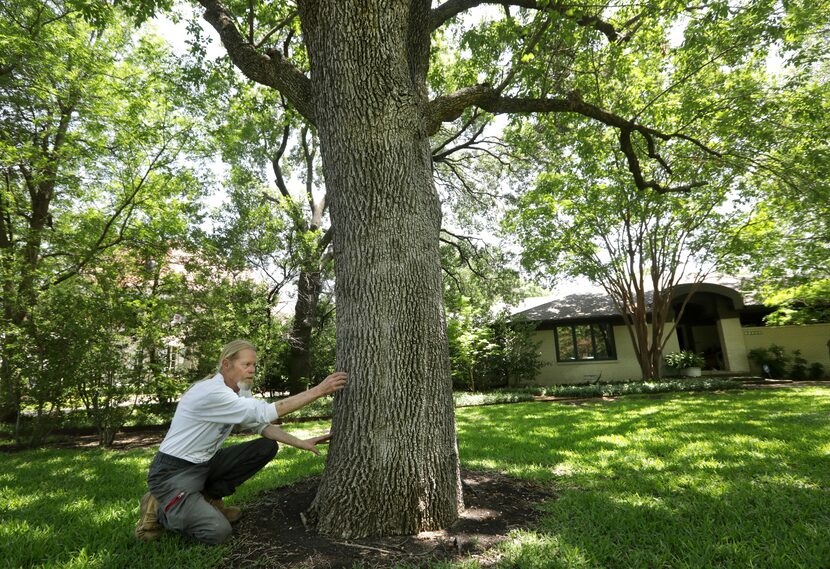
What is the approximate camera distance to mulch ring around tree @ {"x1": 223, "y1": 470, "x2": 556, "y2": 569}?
2533 millimetres

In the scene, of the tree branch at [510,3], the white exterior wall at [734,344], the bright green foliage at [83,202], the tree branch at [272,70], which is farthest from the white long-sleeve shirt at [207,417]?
the white exterior wall at [734,344]

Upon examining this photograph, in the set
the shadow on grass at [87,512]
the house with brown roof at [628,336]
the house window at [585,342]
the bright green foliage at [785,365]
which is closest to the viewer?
the shadow on grass at [87,512]

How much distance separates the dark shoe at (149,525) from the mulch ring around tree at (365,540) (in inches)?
22.1

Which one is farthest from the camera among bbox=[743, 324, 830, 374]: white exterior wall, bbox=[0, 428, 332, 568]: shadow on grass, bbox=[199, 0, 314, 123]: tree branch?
bbox=[743, 324, 830, 374]: white exterior wall

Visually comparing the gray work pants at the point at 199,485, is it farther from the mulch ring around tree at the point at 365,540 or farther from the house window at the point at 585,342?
the house window at the point at 585,342

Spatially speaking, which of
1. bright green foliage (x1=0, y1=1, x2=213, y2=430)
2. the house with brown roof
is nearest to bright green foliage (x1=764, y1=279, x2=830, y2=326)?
the house with brown roof

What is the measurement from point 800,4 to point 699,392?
418 inches

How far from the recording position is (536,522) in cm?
308

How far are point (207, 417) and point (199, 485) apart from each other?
52 cm

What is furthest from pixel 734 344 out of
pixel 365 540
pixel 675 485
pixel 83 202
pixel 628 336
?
pixel 83 202

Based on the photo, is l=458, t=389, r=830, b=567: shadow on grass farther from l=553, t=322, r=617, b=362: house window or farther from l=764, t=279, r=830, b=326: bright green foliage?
l=553, t=322, r=617, b=362: house window

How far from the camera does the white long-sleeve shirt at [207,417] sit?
115 inches

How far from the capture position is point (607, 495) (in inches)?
144

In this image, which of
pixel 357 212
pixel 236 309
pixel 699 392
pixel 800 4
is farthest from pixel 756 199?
pixel 236 309
